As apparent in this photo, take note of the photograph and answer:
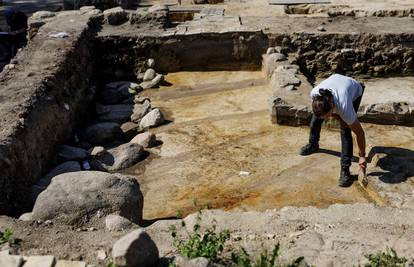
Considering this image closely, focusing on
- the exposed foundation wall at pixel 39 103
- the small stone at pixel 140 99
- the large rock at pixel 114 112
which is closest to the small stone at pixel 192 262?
the exposed foundation wall at pixel 39 103

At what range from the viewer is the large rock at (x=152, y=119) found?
28.0 feet

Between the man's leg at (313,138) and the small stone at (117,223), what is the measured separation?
3.33 meters

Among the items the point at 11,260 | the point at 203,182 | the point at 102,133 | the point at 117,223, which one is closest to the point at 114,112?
the point at 102,133

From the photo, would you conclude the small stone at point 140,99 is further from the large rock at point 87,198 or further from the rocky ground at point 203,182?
the large rock at point 87,198

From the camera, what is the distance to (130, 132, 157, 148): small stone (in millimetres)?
7848

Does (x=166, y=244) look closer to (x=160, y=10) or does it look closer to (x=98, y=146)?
(x=98, y=146)

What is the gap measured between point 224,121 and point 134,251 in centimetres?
494

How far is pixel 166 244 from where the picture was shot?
4508 millimetres

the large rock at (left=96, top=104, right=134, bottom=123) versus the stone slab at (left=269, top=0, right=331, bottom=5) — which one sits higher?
the stone slab at (left=269, top=0, right=331, bottom=5)

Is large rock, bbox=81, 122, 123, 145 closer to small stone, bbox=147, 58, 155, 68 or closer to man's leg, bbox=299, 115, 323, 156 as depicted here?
small stone, bbox=147, 58, 155, 68

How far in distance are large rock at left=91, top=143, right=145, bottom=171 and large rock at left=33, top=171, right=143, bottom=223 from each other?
6.11 ft

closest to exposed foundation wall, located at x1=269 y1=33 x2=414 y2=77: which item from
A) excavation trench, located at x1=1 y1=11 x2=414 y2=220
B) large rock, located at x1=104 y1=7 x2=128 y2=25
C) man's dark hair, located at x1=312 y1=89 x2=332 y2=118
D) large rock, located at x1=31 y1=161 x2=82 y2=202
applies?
excavation trench, located at x1=1 y1=11 x2=414 y2=220

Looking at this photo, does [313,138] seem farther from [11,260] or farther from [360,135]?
[11,260]

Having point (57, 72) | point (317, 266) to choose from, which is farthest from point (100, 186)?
point (57, 72)
